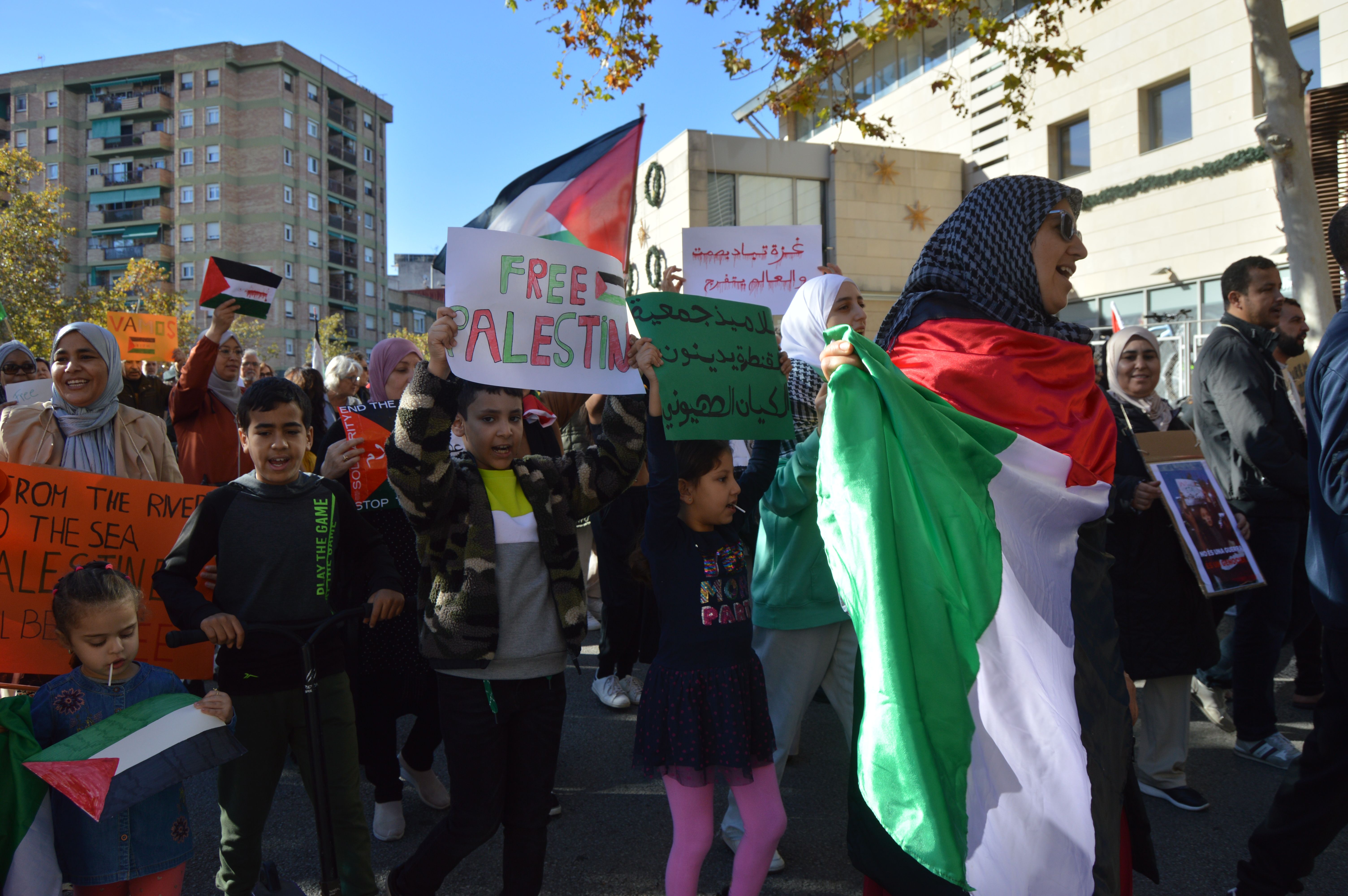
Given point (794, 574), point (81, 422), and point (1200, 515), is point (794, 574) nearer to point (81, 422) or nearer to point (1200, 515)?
point (1200, 515)

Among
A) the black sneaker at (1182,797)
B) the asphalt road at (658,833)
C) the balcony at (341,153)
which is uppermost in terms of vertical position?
the balcony at (341,153)

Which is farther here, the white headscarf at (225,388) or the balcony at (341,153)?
the balcony at (341,153)

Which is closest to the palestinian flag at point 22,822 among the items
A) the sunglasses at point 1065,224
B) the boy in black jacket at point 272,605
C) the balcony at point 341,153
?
the boy in black jacket at point 272,605

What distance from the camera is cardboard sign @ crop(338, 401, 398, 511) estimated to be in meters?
3.80

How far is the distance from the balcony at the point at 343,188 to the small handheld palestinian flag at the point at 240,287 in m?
77.3

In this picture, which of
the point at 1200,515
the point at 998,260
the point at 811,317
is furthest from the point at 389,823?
the point at 1200,515

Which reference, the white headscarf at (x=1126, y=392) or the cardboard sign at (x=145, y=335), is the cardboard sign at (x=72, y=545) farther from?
the cardboard sign at (x=145, y=335)

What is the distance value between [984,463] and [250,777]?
2.49 m

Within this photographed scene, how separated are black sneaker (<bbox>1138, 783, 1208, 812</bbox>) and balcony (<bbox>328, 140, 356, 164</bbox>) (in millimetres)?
82382

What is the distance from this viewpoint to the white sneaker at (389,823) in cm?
375

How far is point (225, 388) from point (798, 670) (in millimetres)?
3788

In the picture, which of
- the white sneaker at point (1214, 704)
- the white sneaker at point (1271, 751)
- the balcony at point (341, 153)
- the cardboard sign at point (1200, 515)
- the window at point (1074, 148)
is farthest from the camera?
the balcony at point (341, 153)

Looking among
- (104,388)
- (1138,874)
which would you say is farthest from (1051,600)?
(104,388)

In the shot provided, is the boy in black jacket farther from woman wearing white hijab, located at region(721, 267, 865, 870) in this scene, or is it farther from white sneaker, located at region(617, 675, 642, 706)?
white sneaker, located at region(617, 675, 642, 706)
